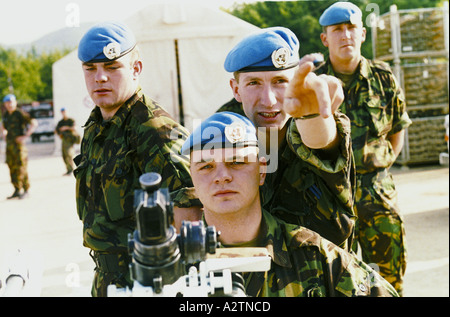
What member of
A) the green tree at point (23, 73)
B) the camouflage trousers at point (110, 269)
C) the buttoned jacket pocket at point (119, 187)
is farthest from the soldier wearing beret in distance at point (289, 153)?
the green tree at point (23, 73)

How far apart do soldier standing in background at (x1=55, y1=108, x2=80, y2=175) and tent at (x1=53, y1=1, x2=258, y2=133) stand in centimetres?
16

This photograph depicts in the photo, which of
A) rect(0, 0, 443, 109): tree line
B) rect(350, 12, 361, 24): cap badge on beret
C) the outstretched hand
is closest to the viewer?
the outstretched hand

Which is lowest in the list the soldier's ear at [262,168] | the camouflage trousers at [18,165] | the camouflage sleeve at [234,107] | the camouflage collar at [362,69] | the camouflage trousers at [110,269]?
the camouflage trousers at [18,165]

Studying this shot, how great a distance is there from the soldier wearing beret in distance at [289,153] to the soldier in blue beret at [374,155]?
136 centimetres

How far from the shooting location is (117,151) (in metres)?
2.44

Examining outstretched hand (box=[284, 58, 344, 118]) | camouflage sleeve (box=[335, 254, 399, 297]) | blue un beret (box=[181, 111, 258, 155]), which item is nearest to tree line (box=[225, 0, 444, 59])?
blue un beret (box=[181, 111, 258, 155])

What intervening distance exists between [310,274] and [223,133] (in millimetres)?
465

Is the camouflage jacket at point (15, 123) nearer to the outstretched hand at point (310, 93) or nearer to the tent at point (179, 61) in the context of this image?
the tent at point (179, 61)

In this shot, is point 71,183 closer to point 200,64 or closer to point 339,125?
point 200,64

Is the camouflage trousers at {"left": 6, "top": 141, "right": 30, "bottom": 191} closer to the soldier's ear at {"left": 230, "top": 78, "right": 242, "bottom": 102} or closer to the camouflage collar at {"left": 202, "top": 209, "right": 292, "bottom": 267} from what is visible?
the soldier's ear at {"left": 230, "top": 78, "right": 242, "bottom": 102}

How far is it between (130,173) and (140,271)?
4.47 feet

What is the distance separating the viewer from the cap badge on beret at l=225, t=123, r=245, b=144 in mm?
1646

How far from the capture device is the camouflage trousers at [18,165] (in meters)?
8.89

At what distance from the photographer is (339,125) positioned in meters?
1.71
